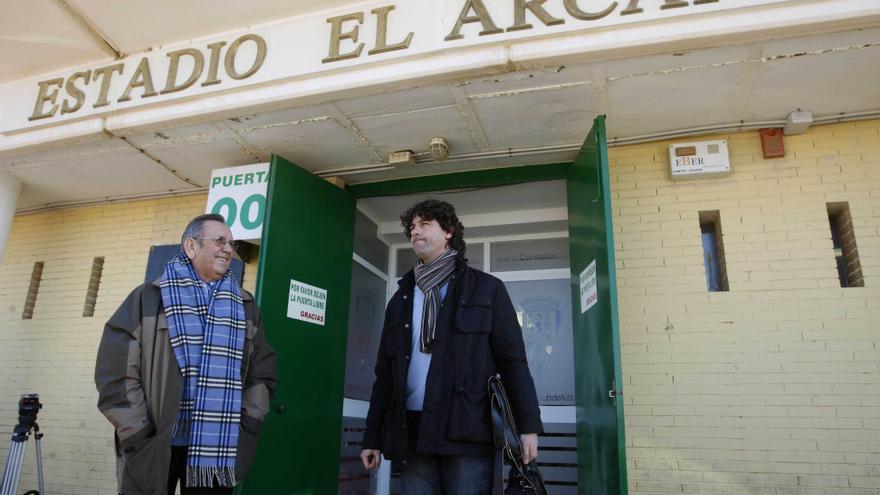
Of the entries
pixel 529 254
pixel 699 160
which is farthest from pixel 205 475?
pixel 529 254

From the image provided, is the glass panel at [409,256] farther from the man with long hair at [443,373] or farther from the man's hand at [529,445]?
the man's hand at [529,445]

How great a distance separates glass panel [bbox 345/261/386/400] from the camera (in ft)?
16.9

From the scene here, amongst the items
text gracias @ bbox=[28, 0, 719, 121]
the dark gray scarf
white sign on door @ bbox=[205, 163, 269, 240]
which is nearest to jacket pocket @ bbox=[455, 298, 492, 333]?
the dark gray scarf

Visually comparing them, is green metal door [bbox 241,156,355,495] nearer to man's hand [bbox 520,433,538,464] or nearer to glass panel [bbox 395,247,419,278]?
glass panel [bbox 395,247,419,278]

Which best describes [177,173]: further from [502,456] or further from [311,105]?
[502,456]

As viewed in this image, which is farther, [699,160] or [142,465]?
[699,160]

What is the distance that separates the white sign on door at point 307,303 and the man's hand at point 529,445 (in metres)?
2.24

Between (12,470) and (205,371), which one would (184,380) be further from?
(12,470)

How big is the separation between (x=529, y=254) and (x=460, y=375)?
316 cm

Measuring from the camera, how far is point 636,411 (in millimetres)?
3717

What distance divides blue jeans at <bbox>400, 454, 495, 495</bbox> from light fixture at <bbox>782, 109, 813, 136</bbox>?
293cm

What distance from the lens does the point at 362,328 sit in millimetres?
5414

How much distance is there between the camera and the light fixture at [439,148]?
13.8 ft

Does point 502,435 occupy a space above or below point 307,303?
below
